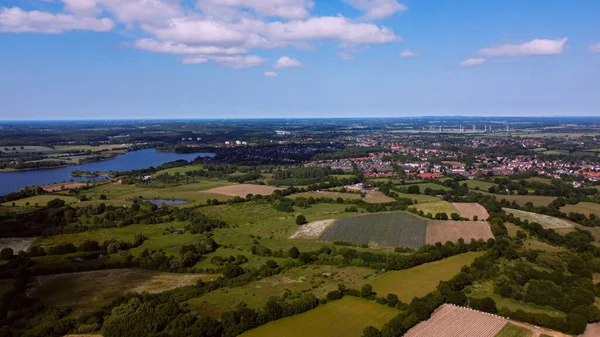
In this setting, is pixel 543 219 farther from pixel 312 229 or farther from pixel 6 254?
pixel 6 254

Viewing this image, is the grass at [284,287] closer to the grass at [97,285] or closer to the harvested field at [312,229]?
the grass at [97,285]

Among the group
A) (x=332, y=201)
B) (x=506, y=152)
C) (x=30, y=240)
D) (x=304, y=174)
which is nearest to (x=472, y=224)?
(x=332, y=201)

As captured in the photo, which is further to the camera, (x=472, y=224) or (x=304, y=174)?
(x=304, y=174)

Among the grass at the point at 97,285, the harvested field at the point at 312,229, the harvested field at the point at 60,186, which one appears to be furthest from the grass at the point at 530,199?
the harvested field at the point at 60,186

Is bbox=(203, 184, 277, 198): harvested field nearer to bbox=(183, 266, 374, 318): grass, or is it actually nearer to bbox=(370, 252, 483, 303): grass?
bbox=(183, 266, 374, 318): grass

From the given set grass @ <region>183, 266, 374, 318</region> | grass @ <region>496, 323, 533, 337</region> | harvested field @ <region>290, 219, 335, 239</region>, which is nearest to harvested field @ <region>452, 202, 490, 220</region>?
harvested field @ <region>290, 219, 335, 239</region>

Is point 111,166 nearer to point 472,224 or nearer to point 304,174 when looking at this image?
point 304,174
